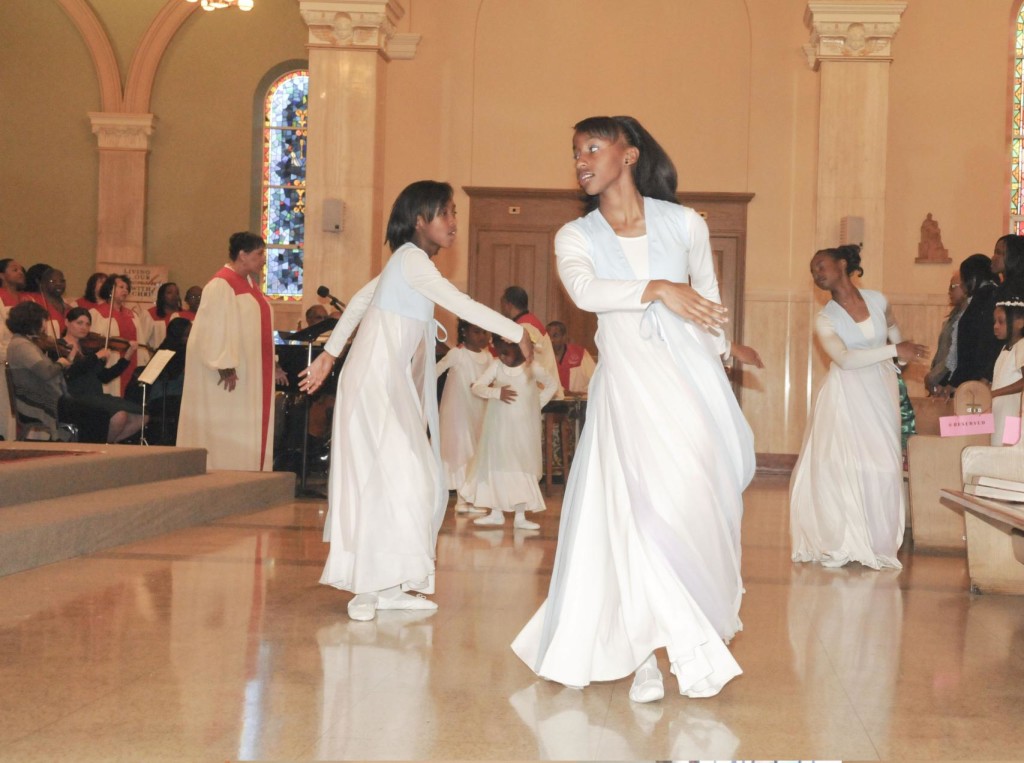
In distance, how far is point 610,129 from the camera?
4027mm

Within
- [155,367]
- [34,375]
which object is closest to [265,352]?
[155,367]

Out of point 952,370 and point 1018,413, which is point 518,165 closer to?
point 952,370

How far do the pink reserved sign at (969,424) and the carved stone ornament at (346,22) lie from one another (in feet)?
27.4

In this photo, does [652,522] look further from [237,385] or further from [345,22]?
[345,22]

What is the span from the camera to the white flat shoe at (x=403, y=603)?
17.5 ft

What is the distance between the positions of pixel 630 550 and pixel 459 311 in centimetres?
160

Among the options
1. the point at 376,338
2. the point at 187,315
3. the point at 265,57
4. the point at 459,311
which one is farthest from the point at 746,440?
the point at 265,57

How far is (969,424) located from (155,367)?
5608 mm

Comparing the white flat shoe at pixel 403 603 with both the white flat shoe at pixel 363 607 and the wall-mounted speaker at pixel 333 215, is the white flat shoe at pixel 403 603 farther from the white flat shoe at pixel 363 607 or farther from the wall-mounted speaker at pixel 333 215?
the wall-mounted speaker at pixel 333 215

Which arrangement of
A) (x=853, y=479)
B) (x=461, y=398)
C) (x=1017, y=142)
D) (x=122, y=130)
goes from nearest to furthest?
(x=853, y=479)
(x=461, y=398)
(x=1017, y=142)
(x=122, y=130)

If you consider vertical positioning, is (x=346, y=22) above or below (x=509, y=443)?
above

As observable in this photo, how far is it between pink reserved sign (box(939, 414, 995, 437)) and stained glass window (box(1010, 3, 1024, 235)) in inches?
337

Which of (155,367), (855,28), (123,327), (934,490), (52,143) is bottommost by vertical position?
(934,490)

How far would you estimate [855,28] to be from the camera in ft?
42.8
